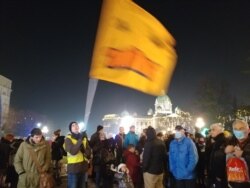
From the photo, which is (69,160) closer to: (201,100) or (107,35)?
(107,35)

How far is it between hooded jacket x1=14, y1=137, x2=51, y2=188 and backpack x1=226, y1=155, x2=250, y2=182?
4.05 metres

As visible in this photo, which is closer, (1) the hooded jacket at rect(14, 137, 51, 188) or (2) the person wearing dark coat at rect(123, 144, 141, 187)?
(1) the hooded jacket at rect(14, 137, 51, 188)

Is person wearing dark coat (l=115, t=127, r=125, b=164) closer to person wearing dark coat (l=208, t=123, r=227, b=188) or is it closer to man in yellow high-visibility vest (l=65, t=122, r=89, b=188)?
man in yellow high-visibility vest (l=65, t=122, r=89, b=188)

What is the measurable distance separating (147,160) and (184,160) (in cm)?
110

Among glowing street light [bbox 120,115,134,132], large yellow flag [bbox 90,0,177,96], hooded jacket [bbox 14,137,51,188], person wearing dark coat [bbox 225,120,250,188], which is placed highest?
glowing street light [bbox 120,115,134,132]

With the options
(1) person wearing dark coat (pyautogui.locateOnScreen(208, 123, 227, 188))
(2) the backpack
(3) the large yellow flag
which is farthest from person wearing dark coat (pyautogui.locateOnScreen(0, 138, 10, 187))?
(2) the backpack

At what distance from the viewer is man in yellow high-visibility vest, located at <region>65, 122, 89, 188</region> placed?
27.2 ft

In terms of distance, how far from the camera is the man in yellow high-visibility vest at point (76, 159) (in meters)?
8.30

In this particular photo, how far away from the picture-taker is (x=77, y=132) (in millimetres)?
8492

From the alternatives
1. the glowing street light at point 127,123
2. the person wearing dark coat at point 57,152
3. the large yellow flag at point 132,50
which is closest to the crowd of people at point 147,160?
the person wearing dark coat at point 57,152

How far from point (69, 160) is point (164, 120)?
351 feet

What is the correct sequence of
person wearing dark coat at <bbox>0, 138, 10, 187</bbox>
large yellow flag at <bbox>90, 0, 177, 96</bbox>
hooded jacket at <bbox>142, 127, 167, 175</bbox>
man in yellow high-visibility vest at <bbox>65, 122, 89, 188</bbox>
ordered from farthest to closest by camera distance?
1. person wearing dark coat at <bbox>0, 138, 10, 187</bbox>
2. hooded jacket at <bbox>142, 127, 167, 175</bbox>
3. man in yellow high-visibility vest at <bbox>65, 122, 89, 188</bbox>
4. large yellow flag at <bbox>90, 0, 177, 96</bbox>

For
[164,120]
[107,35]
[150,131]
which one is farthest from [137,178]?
[164,120]

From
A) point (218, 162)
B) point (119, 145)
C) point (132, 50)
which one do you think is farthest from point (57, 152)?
point (132, 50)
